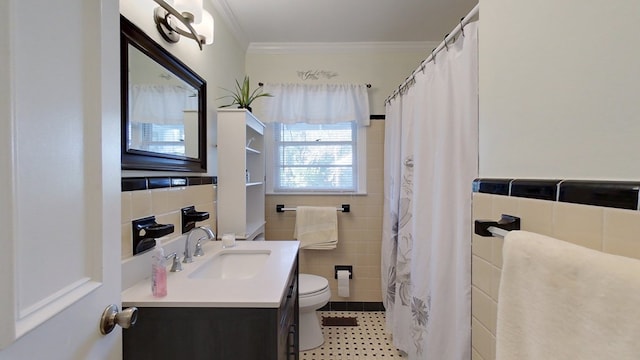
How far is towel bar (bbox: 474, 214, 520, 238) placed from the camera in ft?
2.58

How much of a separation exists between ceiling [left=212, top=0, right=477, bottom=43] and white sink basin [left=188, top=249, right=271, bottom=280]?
5.19ft

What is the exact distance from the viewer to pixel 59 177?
0.55 meters

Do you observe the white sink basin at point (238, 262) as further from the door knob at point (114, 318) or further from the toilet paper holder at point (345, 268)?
the toilet paper holder at point (345, 268)

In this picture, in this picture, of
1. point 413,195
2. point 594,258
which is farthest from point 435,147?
point 594,258

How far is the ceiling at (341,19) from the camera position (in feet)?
6.54

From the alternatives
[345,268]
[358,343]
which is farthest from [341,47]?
[358,343]

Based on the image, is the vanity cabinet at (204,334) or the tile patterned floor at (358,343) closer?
the vanity cabinet at (204,334)

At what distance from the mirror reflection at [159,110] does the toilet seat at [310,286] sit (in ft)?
3.72

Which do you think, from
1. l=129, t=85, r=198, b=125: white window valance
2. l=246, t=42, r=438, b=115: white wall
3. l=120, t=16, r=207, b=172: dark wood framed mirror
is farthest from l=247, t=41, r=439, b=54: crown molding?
l=129, t=85, r=198, b=125: white window valance

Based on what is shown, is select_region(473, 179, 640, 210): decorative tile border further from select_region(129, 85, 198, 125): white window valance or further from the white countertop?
select_region(129, 85, 198, 125): white window valance

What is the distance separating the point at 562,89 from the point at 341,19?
72.9 inches

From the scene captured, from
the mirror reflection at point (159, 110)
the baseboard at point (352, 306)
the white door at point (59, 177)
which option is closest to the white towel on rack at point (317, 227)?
the baseboard at point (352, 306)

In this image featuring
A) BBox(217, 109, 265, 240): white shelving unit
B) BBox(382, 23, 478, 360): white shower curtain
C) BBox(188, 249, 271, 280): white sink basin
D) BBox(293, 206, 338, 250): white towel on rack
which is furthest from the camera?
BBox(293, 206, 338, 250): white towel on rack

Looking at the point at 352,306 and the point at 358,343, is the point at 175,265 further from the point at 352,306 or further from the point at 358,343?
the point at 352,306
